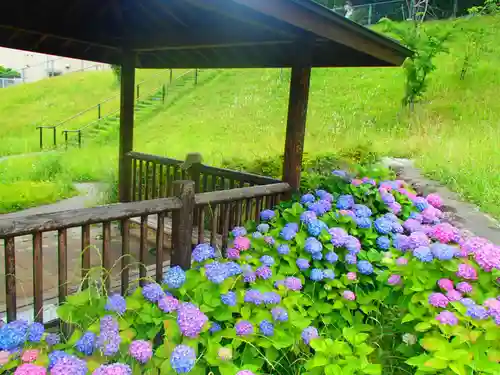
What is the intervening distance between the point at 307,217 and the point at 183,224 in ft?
3.08

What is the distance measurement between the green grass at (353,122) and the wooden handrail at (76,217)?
3.94m

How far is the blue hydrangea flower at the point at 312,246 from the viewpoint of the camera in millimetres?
2820

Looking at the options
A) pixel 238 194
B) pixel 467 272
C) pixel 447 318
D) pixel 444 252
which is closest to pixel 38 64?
pixel 238 194

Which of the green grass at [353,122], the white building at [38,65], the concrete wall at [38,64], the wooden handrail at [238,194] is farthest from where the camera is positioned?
the concrete wall at [38,64]

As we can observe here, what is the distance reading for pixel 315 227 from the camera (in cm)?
301

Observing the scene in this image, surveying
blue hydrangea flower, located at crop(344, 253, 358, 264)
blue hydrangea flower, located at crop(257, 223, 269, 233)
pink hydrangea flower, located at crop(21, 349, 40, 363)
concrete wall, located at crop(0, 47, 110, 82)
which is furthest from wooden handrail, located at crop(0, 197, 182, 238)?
concrete wall, located at crop(0, 47, 110, 82)

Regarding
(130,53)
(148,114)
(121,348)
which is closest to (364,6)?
(148,114)

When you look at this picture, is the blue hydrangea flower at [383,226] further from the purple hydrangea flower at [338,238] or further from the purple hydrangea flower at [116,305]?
the purple hydrangea flower at [116,305]

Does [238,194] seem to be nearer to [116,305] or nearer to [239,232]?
[239,232]

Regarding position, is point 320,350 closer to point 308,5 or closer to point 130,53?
point 308,5

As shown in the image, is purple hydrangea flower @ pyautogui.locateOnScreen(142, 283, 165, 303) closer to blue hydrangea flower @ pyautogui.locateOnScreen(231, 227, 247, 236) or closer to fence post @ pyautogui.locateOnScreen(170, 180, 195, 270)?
fence post @ pyautogui.locateOnScreen(170, 180, 195, 270)

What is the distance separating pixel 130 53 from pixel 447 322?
14.8 ft

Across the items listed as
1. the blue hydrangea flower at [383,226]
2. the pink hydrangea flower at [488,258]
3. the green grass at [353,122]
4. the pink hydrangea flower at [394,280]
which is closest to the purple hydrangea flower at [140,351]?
the pink hydrangea flower at [394,280]

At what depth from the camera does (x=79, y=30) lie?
14.9ft
